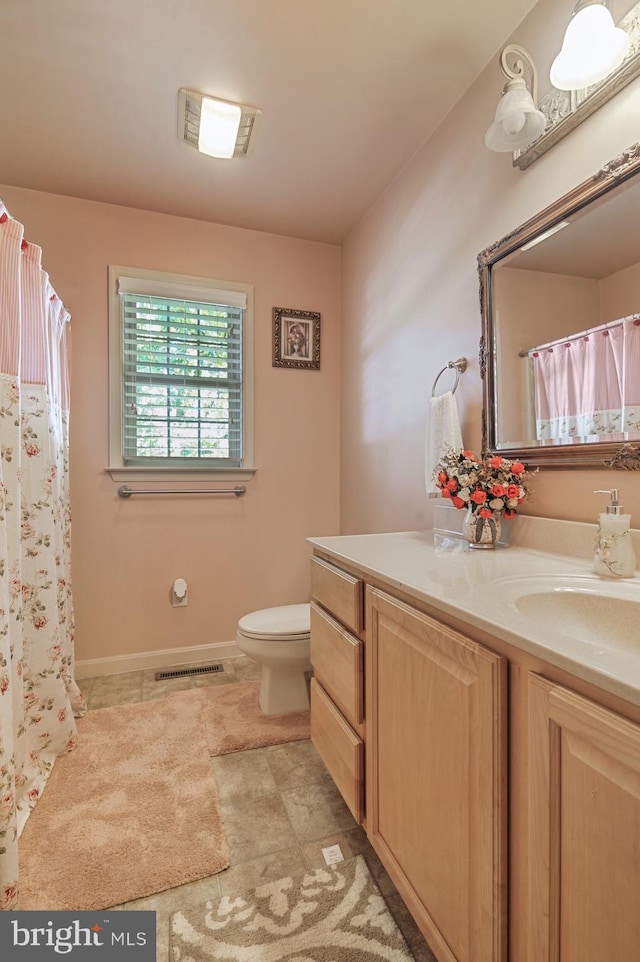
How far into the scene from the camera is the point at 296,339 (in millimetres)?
2693

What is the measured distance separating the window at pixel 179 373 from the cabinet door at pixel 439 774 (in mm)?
1703

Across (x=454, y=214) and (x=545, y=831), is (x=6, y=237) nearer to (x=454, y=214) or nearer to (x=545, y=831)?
(x=454, y=214)

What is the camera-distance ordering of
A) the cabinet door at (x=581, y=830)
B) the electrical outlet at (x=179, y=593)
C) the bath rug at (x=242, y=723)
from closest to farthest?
1. the cabinet door at (x=581, y=830)
2. the bath rug at (x=242, y=723)
3. the electrical outlet at (x=179, y=593)

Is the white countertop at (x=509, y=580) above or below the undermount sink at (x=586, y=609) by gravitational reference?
above

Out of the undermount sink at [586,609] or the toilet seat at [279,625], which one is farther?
the toilet seat at [279,625]

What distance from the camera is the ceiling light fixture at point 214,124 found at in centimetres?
167

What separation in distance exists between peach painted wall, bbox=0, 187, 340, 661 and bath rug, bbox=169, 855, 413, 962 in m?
1.52

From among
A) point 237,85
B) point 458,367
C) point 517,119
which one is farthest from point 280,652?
point 237,85

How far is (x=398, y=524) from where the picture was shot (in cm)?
211

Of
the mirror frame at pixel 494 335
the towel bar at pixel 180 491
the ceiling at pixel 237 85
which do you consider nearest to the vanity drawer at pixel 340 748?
the mirror frame at pixel 494 335

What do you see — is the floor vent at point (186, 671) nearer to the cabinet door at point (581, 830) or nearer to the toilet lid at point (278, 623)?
the toilet lid at point (278, 623)

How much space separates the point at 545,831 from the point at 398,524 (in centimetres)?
153

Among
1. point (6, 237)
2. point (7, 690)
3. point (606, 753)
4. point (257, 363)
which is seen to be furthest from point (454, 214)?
point (7, 690)

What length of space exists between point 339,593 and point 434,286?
1344mm
